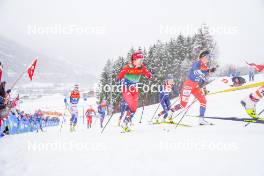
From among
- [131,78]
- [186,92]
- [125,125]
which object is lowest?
[125,125]

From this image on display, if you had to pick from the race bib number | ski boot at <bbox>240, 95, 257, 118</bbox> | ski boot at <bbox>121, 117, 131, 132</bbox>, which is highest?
the race bib number

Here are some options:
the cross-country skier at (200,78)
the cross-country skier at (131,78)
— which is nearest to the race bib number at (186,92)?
the cross-country skier at (200,78)

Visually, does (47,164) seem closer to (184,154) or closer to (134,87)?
(184,154)

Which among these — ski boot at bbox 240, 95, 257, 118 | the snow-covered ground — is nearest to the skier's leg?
ski boot at bbox 240, 95, 257, 118

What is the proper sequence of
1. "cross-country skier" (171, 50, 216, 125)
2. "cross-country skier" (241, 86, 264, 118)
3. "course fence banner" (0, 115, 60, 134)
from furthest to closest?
"course fence banner" (0, 115, 60, 134) < "cross-country skier" (171, 50, 216, 125) < "cross-country skier" (241, 86, 264, 118)

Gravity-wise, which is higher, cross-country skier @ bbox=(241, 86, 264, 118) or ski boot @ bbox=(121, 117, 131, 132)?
cross-country skier @ bbox=(241, 86, 264, 118)

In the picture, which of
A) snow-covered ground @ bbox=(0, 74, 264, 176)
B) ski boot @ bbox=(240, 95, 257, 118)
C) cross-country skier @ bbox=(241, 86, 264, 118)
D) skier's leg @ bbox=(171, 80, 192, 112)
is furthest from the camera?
skier's leg @ bbox=(171, 80, 192, 112)

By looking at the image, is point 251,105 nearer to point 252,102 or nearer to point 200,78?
point 252,102

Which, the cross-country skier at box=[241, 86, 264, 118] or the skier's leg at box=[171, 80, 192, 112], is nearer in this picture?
the cross-country skier at box=[241, 86, 264, 118]

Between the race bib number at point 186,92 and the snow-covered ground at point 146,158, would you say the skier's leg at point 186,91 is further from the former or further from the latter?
the snow-covered ground at point 146,158

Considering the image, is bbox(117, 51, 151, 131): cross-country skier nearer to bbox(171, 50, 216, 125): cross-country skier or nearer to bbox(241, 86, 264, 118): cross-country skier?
bbox(171, 50, 216, 125): cross-country skier

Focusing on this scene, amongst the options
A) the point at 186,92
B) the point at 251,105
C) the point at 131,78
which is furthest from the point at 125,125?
the point at 251,105

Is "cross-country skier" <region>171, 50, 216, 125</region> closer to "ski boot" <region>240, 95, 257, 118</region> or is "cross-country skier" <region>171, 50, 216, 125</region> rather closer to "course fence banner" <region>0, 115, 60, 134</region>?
"ski boot" <region>240, 95, 257, 118</region>

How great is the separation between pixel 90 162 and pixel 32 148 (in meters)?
2.10
